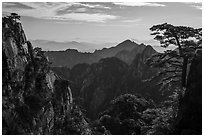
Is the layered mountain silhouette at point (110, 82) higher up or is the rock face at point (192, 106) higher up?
the rock face at point (192, 106)

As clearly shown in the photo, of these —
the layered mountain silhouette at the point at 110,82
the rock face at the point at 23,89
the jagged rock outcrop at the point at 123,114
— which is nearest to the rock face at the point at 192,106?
the rock face at the point at 23,89

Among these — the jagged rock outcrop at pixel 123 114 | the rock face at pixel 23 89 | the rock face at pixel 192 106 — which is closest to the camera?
the rock face at pixel 192 106

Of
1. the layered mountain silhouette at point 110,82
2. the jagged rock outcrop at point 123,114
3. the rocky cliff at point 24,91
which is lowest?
the layered mountain silhouette at point 110,82

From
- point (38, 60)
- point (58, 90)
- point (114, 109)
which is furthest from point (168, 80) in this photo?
point (114, 109)

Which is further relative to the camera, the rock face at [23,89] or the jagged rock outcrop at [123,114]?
the jagged rock outcrop at [123,114]

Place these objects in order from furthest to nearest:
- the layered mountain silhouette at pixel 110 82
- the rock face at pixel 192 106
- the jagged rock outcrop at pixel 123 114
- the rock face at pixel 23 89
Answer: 1. the layered mountain silhouette at pixel 110 82
2. the jagged rock outcrop at pixel 123 114
3. the rock face at pixel 23 89
4. the rock face at pixel 192 106

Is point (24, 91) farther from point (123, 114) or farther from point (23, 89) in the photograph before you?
point (123, 114)

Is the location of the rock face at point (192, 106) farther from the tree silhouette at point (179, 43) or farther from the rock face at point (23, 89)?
the rock face at point (23, 89)
